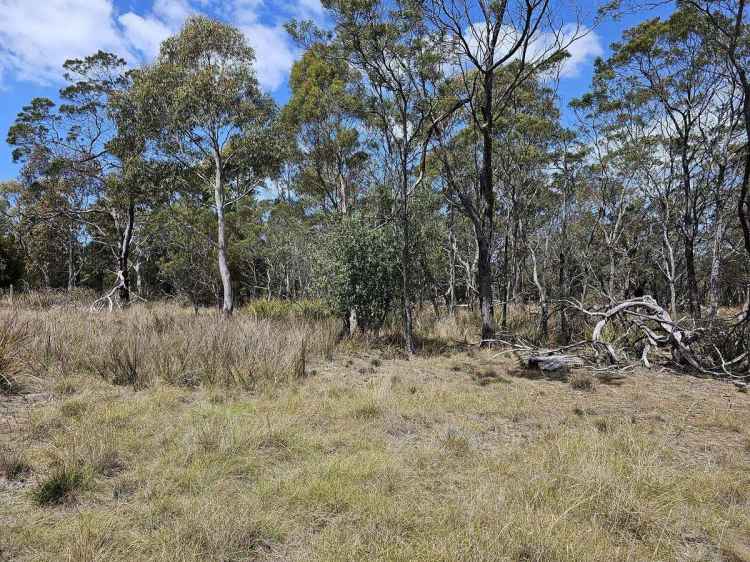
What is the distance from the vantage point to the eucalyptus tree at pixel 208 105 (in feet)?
44.3

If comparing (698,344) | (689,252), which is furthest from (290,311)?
(689,252)

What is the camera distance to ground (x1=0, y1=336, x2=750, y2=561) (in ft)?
8.83

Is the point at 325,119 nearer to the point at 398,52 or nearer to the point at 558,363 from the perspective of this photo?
the point at 398,52

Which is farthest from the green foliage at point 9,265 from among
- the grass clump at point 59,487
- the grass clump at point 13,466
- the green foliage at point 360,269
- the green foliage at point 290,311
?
the grass clump at point 59,487

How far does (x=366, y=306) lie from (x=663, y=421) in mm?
6772

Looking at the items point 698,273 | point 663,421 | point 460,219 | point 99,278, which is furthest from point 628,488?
point 99,278

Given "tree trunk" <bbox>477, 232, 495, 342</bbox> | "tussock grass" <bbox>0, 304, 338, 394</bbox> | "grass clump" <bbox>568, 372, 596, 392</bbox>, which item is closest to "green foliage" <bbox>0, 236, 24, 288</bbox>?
"tussock grass" <bbox>0, 304, 338, 394</bbox>

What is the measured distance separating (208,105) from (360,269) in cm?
767

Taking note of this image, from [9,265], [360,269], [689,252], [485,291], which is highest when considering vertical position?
[9,265]

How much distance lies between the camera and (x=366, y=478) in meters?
3.55

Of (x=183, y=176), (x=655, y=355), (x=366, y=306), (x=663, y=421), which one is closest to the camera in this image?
(x=663, y=421)

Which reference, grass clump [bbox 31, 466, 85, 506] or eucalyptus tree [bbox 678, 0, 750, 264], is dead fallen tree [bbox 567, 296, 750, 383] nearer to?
eucalyptus tree [bbox 678, 0, 750, 264]

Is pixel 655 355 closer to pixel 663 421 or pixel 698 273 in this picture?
pixel 663 421

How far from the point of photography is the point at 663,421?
532 cm
